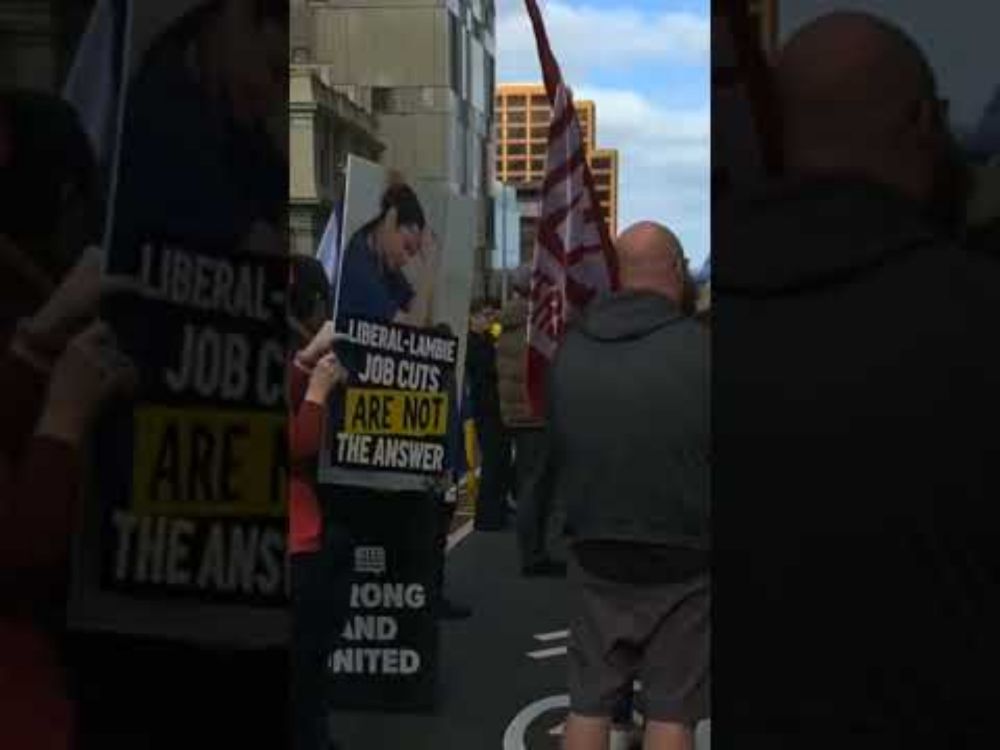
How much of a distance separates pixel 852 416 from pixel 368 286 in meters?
0.87

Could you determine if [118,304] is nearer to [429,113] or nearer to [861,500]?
[429,113]

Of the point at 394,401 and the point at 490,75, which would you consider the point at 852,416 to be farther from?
the point at 394,401

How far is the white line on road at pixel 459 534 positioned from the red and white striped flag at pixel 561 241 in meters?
0.22

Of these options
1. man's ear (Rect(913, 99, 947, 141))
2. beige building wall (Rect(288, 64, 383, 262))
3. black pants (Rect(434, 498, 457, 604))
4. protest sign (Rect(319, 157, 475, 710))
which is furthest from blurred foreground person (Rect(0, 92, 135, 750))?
man's ear (Rect(913, 99, 947, 141))

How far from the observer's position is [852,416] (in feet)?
5.61

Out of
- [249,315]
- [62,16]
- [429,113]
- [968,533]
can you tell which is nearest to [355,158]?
[429,113]

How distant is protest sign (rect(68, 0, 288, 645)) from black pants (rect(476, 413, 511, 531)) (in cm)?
47

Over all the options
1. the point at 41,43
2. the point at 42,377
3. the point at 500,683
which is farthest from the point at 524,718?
the point at 41,43

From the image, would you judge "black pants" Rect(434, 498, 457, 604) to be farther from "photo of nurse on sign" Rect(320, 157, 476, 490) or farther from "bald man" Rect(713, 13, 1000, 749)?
"bald man" Rect(713, 13, 1000, 749)

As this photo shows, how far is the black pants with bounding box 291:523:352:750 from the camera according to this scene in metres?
1.92

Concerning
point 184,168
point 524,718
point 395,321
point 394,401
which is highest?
point 184,168

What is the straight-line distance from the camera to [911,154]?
1752mm

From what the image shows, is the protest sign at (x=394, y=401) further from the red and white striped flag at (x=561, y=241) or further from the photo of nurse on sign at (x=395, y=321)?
the red and white striped flag at (x=561, y=241)

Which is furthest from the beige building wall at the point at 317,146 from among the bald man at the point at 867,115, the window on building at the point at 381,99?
the bald man at the point at 867,115
